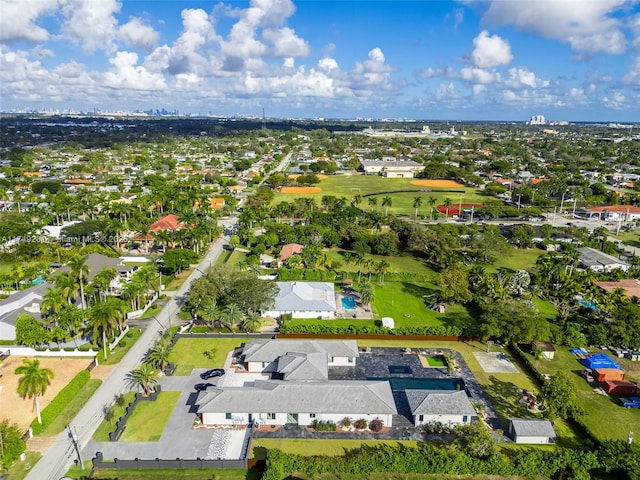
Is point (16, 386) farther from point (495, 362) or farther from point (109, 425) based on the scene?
point (495, 362)

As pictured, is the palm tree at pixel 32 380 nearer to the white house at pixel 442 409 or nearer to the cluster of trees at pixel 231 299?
the cluster of trees at pixel 231 299

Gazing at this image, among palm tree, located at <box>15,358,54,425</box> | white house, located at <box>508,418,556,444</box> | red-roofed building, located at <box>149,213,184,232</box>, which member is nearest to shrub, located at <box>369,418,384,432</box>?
white house, located at <box>508,418,556,444</box>

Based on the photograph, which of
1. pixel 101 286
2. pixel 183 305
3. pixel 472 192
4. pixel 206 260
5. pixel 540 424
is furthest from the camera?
pixel 472 192

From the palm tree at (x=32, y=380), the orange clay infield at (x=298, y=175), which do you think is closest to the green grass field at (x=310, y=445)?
the palm tree at (x=32, y=380)

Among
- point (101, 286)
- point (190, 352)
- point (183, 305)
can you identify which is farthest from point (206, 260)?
point (190, 352)

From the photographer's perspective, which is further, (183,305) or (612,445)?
(183,305)

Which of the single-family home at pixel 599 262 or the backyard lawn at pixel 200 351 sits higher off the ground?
the single-family home at pixel 599 262

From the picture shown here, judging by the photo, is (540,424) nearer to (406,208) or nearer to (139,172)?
(406,208)
